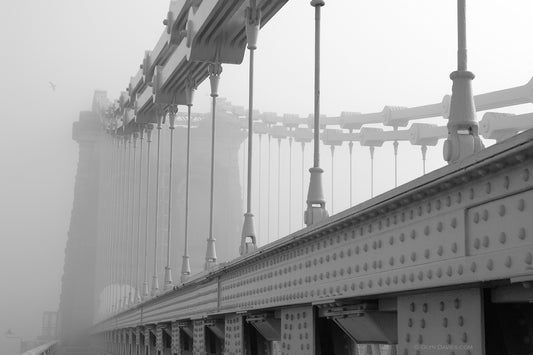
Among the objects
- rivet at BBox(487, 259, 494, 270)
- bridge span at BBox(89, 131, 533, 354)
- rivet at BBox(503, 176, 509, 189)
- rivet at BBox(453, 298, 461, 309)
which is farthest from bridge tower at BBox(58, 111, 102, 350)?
rivet at BBox(503, 176, 509, 189)

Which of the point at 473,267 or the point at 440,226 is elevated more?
the point at 440,226

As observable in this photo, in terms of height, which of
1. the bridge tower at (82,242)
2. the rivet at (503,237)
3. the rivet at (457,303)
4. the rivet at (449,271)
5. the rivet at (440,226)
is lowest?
the rivet at (457,303)

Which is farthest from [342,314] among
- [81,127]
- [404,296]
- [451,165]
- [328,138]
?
[81,127]

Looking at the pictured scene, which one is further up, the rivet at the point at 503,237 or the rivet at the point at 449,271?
the rivet at the point at 503,237

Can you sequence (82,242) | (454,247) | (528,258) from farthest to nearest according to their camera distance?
(82,242) → (454,247) → (528,258)

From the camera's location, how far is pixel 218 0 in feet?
35.0

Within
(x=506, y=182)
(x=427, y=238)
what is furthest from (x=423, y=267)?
(x=506, y=182)

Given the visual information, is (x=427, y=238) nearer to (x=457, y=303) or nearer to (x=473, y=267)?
(x=457, y=303)

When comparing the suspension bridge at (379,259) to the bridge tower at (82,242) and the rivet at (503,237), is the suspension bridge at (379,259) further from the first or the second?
the bridge tower at (82,242)

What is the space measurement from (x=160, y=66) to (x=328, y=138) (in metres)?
13.5

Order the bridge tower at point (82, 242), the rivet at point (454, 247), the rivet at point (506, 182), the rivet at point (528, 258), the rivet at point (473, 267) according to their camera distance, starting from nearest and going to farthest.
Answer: the rivet at point (528, 258) → the rivet at point (506, 182) → the rivet at point (473, 267) → the rivet at point (454, 247) → the bridge tower at point (82, 242)

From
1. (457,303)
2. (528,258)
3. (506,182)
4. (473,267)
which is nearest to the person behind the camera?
(528,258)

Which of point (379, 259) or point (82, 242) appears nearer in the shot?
point (379, 259)

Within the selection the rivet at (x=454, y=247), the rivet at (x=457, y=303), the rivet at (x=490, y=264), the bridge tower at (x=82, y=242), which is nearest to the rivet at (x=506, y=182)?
the rivet at (x=490, y=264)
